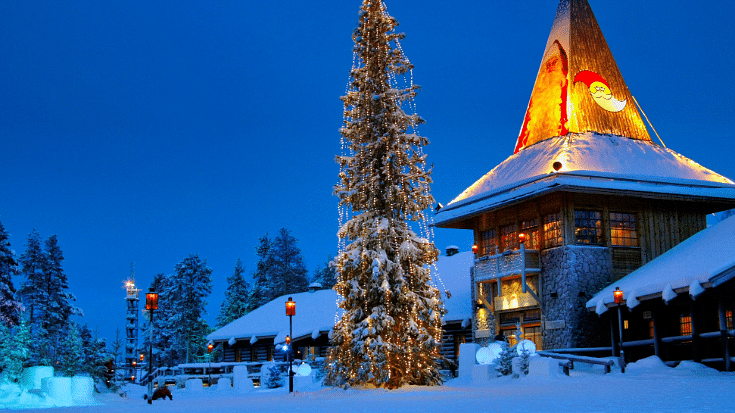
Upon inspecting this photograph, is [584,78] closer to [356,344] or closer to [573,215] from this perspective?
[573,215]

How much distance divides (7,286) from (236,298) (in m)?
27.3

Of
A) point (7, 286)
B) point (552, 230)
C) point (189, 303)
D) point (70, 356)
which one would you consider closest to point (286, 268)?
point (189, 303)

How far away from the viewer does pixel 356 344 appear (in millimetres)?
19844

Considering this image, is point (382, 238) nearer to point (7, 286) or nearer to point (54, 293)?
point (7, 286)

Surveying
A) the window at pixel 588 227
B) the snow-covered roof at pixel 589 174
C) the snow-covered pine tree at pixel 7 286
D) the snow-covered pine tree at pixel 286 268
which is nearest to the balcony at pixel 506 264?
the window at pixel 588 227

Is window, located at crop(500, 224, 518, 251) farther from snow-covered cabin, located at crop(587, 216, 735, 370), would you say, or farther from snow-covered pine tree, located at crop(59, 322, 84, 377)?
snow-covered pine tree, located at crop(59, 322, 84, 377)

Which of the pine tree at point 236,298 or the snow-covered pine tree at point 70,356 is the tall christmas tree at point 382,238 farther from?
the pine tree at point 236,298

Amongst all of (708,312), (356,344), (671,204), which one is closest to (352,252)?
(356,344)

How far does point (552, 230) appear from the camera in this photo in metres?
28.5

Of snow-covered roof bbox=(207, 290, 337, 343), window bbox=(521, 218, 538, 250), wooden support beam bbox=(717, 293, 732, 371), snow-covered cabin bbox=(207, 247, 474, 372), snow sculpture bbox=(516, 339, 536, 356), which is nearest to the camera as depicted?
wooden support beam bbox=(717, 293, 732, 371)

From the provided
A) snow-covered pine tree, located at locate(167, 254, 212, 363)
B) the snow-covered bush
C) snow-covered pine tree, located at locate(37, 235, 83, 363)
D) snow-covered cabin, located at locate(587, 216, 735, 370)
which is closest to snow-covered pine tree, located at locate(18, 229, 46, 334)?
snow-covered pine tree, located at locate(37, 235, 83, 363)

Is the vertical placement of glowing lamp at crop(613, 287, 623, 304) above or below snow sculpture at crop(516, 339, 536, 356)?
above

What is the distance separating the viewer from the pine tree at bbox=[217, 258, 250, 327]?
61316 mm

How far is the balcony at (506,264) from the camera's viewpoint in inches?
1124
